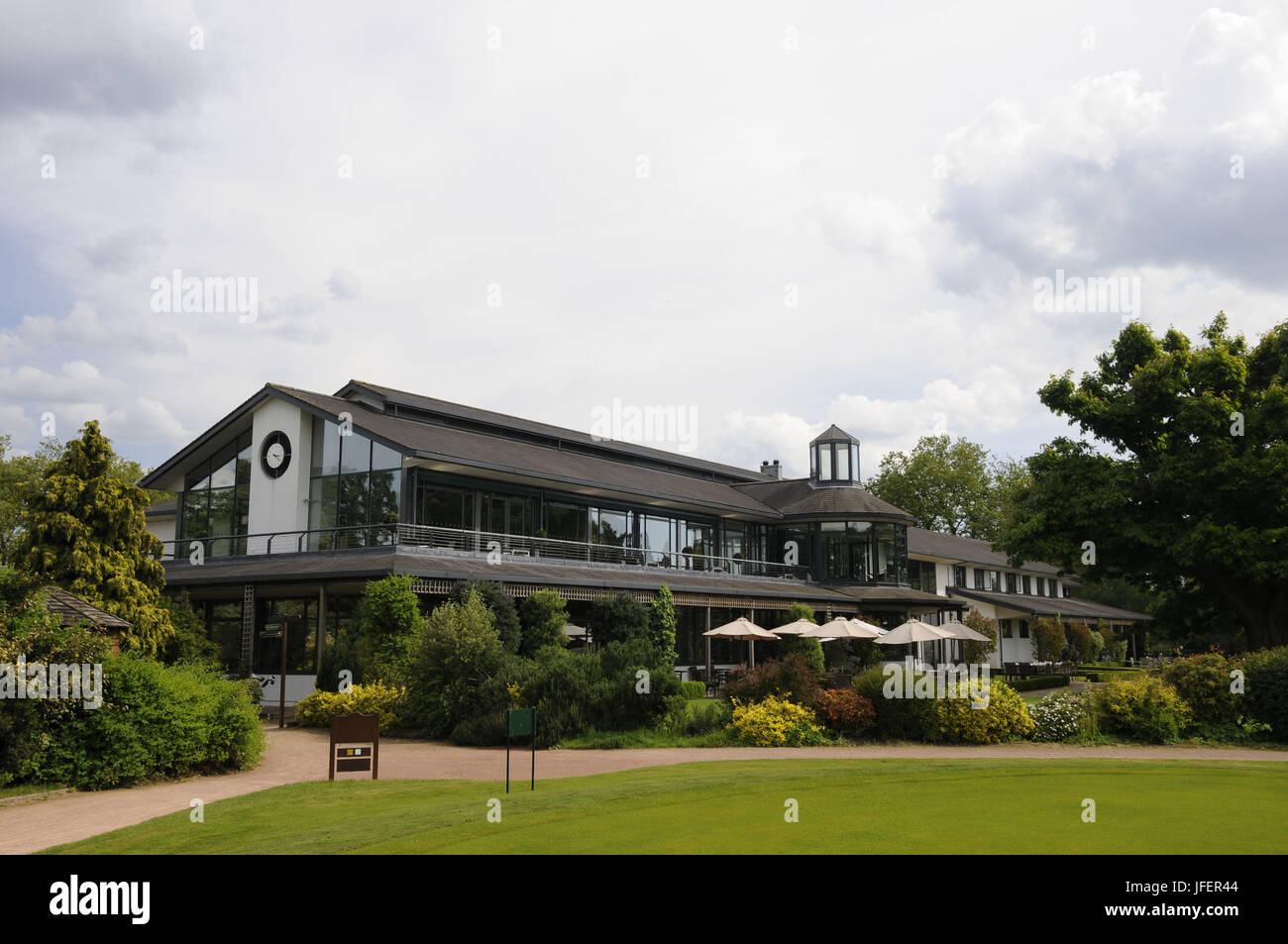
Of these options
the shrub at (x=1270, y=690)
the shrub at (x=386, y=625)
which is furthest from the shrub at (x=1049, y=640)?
the shrub at (x=386, y=625)

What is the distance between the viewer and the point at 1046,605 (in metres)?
53.6

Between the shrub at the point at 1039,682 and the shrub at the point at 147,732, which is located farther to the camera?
the shrub at the point at 1039,682

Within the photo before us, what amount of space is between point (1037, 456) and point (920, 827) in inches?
838

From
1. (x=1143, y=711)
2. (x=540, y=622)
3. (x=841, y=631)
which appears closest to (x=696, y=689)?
(x=841, y=631)

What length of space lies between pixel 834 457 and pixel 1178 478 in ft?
66.4

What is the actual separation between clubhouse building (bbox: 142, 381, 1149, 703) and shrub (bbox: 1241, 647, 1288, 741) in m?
15.4

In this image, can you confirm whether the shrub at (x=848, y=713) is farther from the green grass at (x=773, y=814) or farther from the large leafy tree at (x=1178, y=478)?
the large leafy tree at (x=1178, y=478)

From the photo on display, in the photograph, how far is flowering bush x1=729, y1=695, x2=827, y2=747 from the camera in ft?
59.0

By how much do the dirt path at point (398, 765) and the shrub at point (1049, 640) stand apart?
31545 millimetres

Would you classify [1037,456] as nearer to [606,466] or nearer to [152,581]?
[606,466]

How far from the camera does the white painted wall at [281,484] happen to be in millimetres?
28938

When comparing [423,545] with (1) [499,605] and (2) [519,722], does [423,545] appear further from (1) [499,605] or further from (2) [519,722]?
(2) [519,722]

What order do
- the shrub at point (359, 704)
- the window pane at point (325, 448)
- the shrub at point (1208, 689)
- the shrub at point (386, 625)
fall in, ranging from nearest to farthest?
the shrub at point (1208, 689) → the shrub at point (359, 704) → the shrub at point (386, 625) → the window pane at point (325, 448)

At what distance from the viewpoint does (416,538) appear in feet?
87.2
